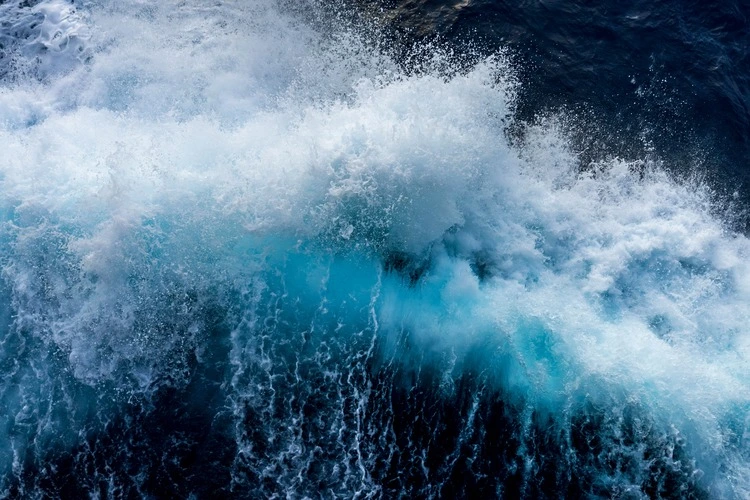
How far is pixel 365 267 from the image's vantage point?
11.6 metres

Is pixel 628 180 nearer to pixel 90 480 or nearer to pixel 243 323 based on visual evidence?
pixel 243 323

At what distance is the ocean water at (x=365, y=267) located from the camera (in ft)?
32.0

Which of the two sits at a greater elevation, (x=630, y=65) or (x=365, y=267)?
(x=630, y=65)

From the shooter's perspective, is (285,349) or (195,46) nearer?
(285,349)

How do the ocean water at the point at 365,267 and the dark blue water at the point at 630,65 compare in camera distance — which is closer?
the ocean water at the point at 365,267

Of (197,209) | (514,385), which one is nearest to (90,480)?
(197,209)

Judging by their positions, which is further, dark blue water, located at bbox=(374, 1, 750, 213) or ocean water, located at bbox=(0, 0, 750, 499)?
dark blue water, located at bbox=(374, 1, 750, 213)

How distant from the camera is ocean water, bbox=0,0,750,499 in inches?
384

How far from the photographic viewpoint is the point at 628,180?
13086mm

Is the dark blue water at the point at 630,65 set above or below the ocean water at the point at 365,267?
above

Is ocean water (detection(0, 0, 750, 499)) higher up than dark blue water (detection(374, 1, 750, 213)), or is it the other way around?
dark blue water (detection(374, 1, 750, 213))

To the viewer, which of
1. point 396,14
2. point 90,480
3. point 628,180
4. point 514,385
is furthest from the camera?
point 396,14

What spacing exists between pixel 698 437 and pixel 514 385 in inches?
140

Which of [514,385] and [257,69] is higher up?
[257,69]
